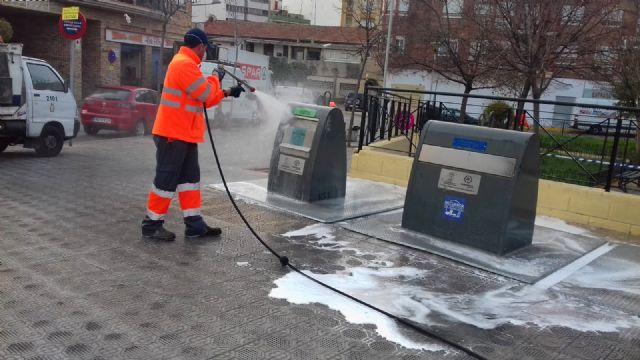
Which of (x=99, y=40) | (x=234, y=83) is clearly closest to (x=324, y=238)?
(x=234, y=83)

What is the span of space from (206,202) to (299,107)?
1680 millimetres

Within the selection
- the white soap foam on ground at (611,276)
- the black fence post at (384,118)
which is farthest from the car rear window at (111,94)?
the white soap foam on ground at (611,276)

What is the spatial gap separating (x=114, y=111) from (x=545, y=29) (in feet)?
35.3

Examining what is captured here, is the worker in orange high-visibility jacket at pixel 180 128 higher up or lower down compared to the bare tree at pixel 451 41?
lower down

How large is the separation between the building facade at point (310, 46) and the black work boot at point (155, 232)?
4295 cm

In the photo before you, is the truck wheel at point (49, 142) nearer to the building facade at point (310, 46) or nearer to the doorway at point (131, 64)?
the doorway at point (131, 64)

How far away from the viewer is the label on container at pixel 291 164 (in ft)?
23.0

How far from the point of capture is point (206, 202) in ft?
22.8

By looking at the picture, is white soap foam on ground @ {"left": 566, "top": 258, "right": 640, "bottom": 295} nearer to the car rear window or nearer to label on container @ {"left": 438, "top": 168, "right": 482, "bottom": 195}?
label on container @ {"left": 438, "top": 168, "right": 482, "bottom": 195}

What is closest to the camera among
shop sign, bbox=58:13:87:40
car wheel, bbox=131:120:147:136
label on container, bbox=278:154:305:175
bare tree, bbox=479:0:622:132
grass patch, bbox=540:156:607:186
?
label on container, bbox=278:154:305:175

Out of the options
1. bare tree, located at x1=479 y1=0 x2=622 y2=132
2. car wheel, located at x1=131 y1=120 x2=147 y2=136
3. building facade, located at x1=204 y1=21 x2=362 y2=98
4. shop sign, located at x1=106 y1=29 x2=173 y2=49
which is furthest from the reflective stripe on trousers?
building facade, located at x1=204 y1=21 x2=362 y2=98

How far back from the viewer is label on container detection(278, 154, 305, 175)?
7000mm

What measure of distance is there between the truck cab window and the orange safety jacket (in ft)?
20.5

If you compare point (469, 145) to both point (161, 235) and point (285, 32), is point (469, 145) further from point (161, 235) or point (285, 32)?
point (285, 32)
